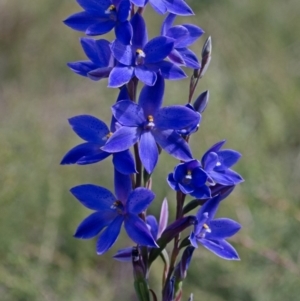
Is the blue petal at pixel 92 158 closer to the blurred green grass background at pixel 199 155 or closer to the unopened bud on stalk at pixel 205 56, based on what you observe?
the unopened bud on stalk at pixel 205 56

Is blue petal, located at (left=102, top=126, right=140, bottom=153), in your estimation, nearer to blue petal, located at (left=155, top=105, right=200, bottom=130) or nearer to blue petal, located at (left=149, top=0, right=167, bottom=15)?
blue petal, located at (left=155, top=105, right=200, bottom=130)

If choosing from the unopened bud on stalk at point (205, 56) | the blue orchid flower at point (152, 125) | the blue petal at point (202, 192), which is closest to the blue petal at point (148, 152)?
the blue orchid flower at point (152, 125)

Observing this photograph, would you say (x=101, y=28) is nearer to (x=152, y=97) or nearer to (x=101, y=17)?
(x=101, y=17)

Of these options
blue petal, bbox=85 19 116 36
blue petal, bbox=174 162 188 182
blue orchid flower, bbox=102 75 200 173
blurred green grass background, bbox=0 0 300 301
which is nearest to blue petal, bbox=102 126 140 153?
blue orchid flower, bbox=102 75 200 173

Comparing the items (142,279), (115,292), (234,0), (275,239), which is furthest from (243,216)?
(234,0)

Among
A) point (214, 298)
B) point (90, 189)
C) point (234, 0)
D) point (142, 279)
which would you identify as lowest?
point (214, 298)

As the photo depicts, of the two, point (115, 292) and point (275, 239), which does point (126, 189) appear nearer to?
point (275, 239)
